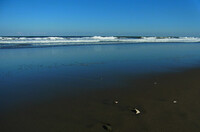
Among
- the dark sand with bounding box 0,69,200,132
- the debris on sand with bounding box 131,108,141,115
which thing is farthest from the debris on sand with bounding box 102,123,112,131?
the debris on sand with bounding box 131,108,141,115

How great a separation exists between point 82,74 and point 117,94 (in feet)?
9.08

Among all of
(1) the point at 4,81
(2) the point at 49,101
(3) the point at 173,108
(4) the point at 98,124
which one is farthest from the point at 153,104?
(1) the point at 4,81

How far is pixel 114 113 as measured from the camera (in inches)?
152

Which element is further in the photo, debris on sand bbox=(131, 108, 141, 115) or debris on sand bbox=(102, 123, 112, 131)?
debris on sand bbox=(131, 108, 141, 115)

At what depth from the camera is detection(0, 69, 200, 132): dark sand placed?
330cm

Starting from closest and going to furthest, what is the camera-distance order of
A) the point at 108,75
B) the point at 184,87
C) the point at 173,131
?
the point at 173,131, the point at 184,87, the point at 108,75

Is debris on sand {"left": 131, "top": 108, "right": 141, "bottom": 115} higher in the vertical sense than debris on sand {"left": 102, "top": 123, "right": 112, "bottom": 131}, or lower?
higher

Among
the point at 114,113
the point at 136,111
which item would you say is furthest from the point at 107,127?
the point at 136,111

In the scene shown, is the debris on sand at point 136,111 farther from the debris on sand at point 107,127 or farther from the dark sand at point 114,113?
the debris on sand at point 107,127

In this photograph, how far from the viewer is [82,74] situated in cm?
741

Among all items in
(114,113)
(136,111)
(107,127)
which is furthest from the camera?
(136,111)

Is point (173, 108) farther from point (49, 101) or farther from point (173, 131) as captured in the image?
point (49, 101)

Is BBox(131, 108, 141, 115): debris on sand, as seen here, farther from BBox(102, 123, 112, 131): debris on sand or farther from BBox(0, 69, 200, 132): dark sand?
BBox(102, 123, 112, 131): debris on sand

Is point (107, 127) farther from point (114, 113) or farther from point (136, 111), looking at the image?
point (136, 111)
